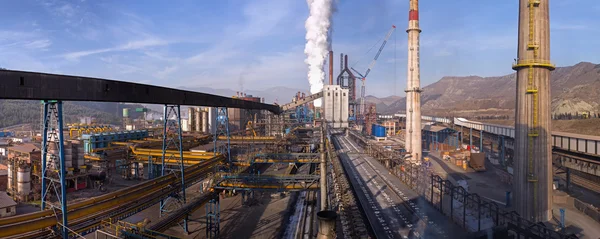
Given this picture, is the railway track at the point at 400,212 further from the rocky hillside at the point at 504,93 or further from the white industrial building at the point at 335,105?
the rocky hillside at the point at 504,93

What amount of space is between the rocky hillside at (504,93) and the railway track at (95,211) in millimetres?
62973

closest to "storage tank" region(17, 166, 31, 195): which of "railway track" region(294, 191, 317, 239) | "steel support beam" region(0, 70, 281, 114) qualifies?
"steel support beam" region(0, 70, 281, 114)

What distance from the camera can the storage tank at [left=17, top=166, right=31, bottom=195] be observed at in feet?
62.3

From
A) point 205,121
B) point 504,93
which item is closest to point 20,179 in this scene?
point 205,121

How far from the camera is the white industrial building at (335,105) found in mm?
27125

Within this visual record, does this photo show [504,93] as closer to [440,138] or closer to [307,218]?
[440,138]

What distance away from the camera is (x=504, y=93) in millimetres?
124562

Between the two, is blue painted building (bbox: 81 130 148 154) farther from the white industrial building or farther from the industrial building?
the white industrial building

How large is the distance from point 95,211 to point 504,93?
146572mm

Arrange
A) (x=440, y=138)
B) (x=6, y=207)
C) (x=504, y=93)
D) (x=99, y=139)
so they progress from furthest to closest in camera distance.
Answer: (x=504, y=93)
(x=440, y=138)
(x=99, y=139)
(x=6, y=207)

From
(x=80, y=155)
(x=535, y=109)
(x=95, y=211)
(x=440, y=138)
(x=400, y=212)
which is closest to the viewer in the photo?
(x=95, y=211)

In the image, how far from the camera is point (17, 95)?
6.60 meters

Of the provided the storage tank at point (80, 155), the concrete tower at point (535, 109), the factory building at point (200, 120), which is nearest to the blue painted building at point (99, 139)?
the storage tank at point (80, 155)

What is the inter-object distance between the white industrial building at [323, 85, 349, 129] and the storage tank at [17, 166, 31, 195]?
21515mm
